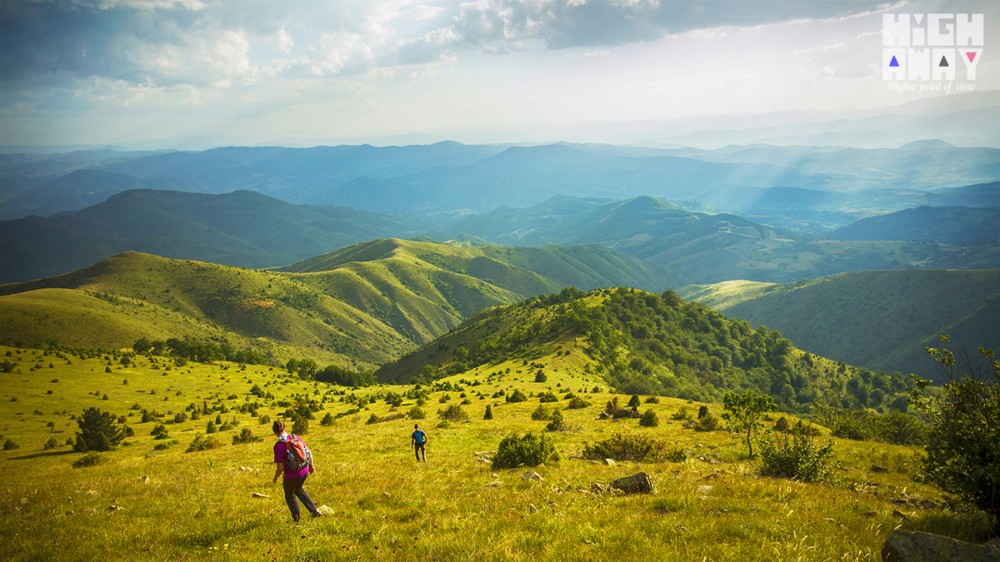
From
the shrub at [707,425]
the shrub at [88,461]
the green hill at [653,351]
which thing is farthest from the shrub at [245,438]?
the green hill at [653,351]

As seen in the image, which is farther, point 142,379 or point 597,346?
point 597,346

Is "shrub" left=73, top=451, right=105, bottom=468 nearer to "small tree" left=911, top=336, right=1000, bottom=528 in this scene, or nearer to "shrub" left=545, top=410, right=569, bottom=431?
"shrub" left=545, top=410, right=569, bottom=431

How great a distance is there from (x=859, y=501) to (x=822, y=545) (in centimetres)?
527

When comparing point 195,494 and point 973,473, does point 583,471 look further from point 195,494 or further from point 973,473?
point 195,494

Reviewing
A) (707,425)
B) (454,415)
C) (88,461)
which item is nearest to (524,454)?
(707,425)

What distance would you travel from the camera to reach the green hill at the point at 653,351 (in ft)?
346

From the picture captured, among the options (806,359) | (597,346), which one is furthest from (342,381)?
(806,359)

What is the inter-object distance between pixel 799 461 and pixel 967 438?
6.80 m

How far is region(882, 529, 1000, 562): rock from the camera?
798cm

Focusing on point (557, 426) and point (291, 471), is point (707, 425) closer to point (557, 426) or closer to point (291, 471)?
point (557, 426)

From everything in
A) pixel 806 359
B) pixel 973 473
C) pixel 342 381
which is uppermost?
pixel 973 473

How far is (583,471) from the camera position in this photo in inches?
711

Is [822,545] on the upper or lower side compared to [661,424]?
upper

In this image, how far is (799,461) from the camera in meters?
16.6
